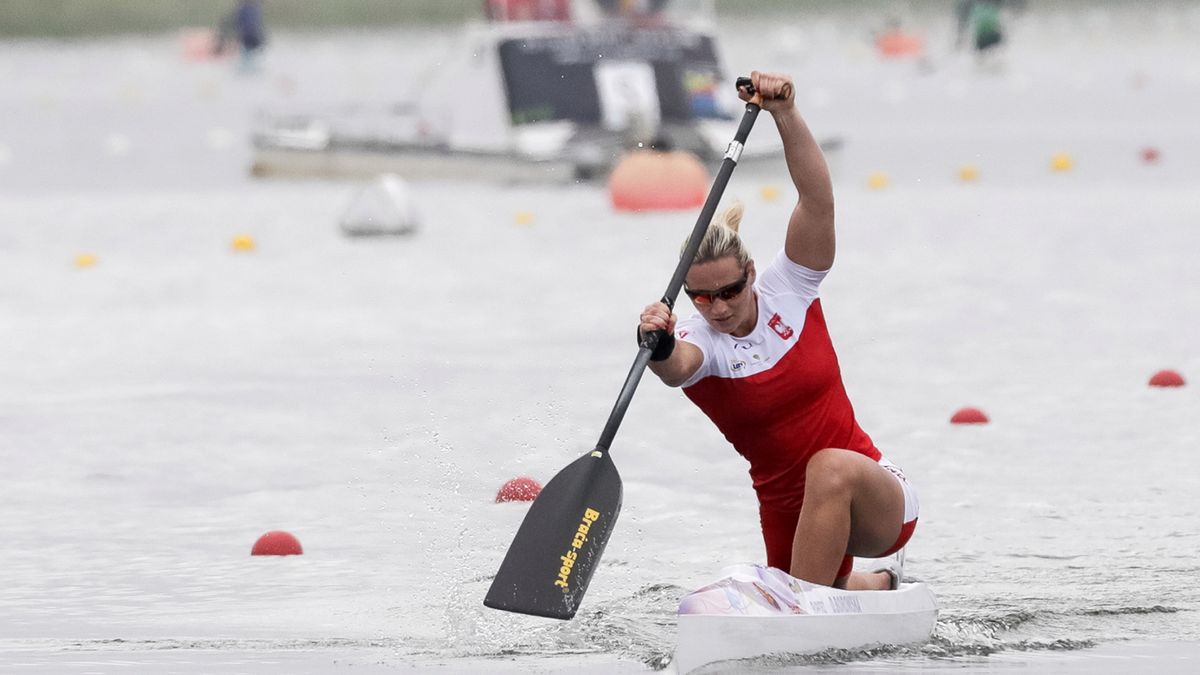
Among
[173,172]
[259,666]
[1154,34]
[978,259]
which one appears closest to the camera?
[259,666]

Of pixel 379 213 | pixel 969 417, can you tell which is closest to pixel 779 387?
pixel 969 417

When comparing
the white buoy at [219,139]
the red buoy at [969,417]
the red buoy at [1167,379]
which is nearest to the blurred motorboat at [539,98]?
the white buoy at [219,139]

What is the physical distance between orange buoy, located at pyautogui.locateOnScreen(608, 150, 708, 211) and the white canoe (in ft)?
38.3

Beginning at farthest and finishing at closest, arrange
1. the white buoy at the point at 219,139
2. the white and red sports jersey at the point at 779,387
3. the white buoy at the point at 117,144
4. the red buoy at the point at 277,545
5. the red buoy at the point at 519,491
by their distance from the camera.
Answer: the white buoy at the point at 219,139, the white buoy at the point at 117,144, the red buoy at the point at 519,491, the red buoy at the point at 277,545, the white and red sports jersey at the point at 779,387

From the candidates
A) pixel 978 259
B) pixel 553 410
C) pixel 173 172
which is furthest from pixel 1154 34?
pixel 553 410

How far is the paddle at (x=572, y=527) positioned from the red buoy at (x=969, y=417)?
300 centimetres

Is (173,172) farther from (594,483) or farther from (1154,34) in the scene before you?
(1154,34)

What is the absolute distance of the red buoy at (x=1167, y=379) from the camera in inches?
357

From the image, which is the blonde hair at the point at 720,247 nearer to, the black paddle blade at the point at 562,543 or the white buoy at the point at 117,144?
the black paddle blade at the point at 562,543

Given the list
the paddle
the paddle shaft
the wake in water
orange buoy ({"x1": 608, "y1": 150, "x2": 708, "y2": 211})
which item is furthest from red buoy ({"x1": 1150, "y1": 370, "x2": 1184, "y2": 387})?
orange buoy ({"x1": 608, "y1": 150, "x2": 708, "y2": 211})

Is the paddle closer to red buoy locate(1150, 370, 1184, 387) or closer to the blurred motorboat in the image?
red buoy locate(1150, 370, 1184, 387)

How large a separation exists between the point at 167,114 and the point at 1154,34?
22.7 m

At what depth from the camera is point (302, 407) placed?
9.24 metres

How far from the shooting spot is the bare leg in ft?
17.3
